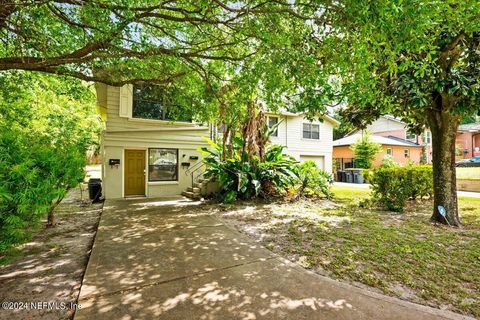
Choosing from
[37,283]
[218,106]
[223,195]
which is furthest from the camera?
[223,195]

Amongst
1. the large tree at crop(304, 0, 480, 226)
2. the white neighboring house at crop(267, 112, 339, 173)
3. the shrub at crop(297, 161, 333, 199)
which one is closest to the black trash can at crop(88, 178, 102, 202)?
the shrub at crop(297, 161, 333, 199)

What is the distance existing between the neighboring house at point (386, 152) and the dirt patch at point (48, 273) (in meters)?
23.3

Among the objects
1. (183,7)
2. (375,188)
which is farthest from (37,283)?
(375,188)

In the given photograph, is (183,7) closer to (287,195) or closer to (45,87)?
(287,195)

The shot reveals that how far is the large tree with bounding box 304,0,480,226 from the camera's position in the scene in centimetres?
300

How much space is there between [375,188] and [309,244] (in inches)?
193

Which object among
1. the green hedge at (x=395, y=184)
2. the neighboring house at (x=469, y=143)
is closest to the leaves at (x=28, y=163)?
the green hedge at (x=395, y=184)

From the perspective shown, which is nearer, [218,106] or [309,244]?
[309,244]

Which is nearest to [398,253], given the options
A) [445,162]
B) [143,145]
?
[445,162]

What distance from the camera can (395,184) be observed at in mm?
7500

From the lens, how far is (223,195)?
8.88 m

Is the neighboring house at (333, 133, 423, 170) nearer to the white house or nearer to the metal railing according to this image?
the white house

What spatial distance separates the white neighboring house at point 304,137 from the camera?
16484 millimetres

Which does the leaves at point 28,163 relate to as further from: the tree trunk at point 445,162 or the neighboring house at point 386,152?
the neighboring house at point 386,152
